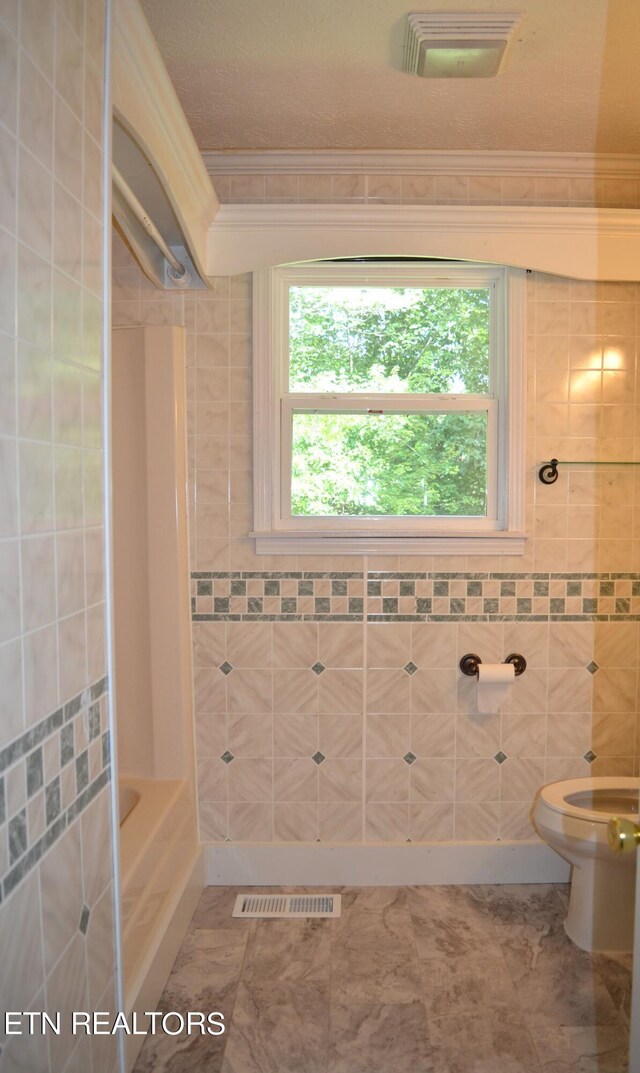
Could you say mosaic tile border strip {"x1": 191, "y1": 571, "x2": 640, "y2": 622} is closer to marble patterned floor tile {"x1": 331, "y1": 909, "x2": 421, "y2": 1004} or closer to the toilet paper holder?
the toilet paper holder

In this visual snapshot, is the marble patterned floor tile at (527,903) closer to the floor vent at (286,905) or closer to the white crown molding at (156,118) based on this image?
the floor vent at (286,905)

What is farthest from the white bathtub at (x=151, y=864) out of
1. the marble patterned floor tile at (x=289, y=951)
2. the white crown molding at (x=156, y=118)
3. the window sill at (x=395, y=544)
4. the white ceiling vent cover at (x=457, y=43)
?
the white ceiling vent cover at (x=457, y=43)

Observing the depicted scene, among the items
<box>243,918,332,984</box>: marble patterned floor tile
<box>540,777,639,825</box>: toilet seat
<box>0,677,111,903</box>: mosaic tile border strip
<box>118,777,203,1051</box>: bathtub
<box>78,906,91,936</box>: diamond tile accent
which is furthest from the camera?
<box>540,777,639,825</box>: toilet seat

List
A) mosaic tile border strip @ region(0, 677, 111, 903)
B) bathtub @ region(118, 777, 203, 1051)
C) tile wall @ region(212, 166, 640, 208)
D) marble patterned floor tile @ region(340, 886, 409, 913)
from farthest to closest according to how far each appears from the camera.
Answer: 1. tile wall @ region(212, 166, 640, 208)
2. marble patterned floor tile @ region(340, 886, 409, 913)
3. bathtub @ region(118, 777, 203, 1051)
4. mosaic tile border strip @ region(0, 677, 111, 903)

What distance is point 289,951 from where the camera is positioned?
2.22 m

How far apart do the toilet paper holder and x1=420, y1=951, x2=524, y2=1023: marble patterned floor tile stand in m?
0.89

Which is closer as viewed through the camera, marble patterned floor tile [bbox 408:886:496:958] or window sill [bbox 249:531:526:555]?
marble patterned floor tile [bbox 408:886:496:958]

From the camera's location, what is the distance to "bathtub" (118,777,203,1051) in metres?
1.86

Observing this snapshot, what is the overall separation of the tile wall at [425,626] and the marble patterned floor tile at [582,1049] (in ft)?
2.62

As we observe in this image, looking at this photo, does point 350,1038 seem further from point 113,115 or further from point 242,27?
point 242,27

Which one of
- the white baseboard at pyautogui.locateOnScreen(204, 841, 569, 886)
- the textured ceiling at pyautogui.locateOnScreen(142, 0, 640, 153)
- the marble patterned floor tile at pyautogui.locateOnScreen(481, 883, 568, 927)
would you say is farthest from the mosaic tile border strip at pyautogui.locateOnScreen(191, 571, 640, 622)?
the textured ceiling at pyautogui.locateOnScreen(142, 0, 640, 153)

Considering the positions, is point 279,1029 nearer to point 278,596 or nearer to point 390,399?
point 278,596

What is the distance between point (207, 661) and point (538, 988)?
1.45m

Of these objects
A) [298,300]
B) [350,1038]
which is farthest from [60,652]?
[298,300]
